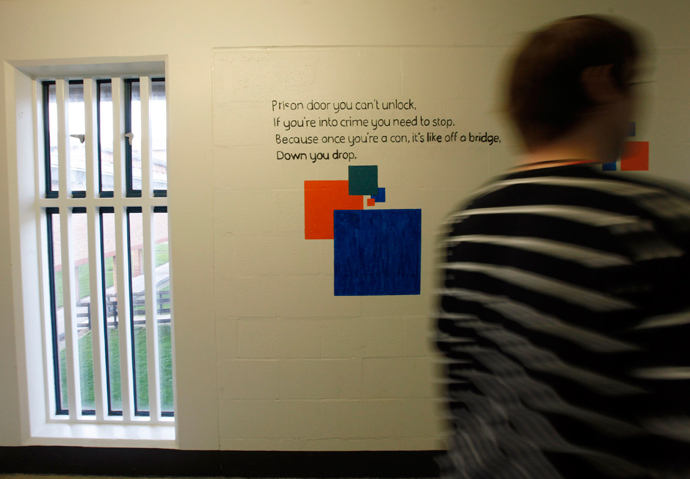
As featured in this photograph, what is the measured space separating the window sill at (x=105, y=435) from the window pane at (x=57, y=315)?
153mm

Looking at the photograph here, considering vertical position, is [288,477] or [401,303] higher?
[401,303]

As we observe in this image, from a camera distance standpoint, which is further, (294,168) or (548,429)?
(294,168)

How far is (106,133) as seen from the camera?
6.57ft

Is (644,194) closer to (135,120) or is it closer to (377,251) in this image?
(377,251)

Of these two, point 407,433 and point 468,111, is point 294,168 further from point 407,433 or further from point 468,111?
point 407,433

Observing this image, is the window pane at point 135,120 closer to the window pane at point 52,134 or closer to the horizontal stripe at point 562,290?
the window pane at point 52,134

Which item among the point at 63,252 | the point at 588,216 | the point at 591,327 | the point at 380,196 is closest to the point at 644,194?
the point at 588,216

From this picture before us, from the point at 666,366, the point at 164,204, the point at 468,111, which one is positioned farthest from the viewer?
the point at 164,204

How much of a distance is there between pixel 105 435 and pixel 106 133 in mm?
1644

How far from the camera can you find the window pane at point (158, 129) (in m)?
1.94

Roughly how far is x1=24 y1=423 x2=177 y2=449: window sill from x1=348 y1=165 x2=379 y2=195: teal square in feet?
5.29

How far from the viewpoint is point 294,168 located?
1768mm

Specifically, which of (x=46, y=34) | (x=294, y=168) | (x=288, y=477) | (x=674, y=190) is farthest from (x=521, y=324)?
(x=46, y=34)

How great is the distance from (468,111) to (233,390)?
5.94 feet
